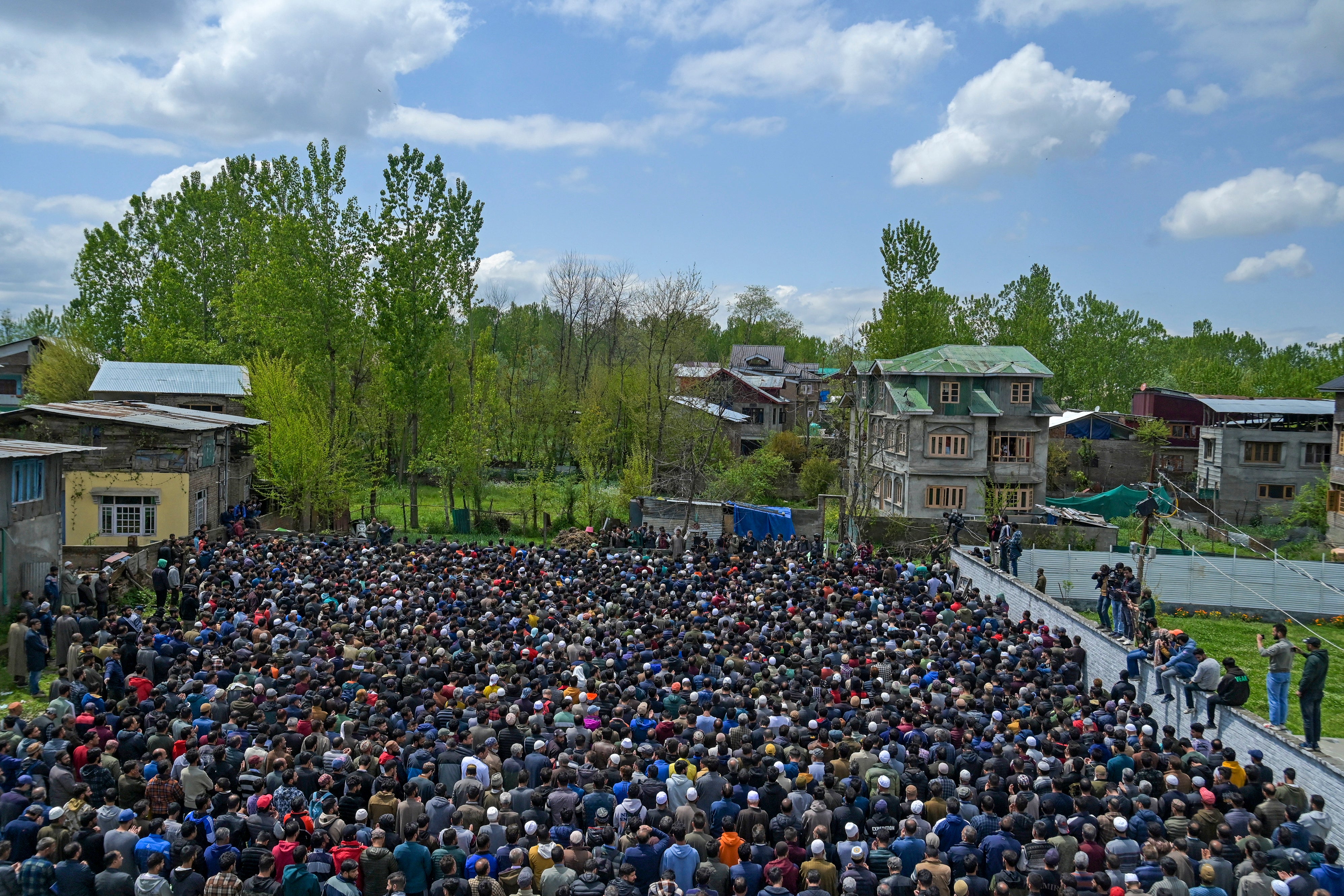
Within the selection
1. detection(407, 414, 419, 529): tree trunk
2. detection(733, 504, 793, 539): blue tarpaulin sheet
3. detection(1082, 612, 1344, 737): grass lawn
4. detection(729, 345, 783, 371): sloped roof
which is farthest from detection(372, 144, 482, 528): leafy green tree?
detection(729, 345, 783, 371): sloped roof

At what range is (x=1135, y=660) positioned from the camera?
53.0ft

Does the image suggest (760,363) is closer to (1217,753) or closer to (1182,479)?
(1182,479)

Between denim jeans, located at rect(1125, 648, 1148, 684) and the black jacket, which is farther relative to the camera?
denim jeans, located at rect(1125, 648, 1148, 684)

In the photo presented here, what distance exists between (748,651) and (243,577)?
38.8ft

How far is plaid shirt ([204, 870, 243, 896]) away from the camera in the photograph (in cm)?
766

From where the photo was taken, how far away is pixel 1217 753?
11969mm

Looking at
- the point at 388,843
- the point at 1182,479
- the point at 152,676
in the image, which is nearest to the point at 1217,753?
the point at 388,843

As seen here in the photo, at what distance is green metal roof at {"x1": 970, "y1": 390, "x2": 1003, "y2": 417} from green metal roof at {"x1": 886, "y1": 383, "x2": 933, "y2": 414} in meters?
1.85

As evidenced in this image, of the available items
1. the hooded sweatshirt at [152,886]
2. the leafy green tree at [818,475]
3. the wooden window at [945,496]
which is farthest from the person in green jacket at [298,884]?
the leafy green tree at [818,475]

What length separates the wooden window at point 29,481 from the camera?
19.8 meters

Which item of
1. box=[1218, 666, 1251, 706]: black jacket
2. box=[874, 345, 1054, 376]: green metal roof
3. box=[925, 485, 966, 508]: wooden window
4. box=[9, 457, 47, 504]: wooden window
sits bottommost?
box=[1218, 666, 1251, 706]: black jacket

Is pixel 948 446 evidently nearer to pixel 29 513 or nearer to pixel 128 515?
pixel 128 515

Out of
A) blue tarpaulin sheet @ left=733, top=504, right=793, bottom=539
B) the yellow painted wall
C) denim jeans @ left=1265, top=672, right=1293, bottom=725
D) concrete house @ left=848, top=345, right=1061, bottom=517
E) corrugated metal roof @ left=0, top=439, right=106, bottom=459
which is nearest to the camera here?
denim jeans @ left=1265, top=672, right=1293, bottom=725

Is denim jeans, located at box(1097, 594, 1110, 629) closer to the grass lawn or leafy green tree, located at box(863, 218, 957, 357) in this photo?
the grass lawn
